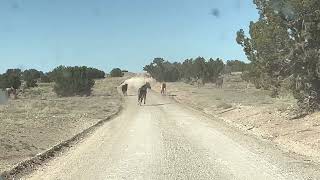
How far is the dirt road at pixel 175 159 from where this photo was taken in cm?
1222

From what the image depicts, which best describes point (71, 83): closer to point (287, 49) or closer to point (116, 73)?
point (287, 49)

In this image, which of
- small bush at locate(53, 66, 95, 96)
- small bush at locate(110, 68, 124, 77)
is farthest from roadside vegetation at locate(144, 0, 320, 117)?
small bush at locate(110, 68, 124, 77)

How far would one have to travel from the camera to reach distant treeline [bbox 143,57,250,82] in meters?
91.5

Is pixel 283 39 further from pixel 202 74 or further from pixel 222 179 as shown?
pixel 202 74

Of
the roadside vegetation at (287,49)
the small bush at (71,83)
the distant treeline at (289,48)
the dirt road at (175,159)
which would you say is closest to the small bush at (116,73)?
the small bush at (71,83)

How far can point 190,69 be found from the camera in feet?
324

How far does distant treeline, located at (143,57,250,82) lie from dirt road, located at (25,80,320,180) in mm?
38427

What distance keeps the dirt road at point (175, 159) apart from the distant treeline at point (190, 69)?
38427mm

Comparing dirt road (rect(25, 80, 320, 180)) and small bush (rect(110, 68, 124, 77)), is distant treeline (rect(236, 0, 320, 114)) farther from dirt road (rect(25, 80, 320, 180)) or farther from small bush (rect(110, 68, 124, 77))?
small bush (rect(110, 68, 124, 77))

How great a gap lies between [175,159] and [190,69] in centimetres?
8456

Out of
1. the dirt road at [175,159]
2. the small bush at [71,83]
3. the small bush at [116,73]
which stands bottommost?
the dirt road at [175,159]

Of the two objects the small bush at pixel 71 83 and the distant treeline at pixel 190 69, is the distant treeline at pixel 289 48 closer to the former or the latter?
the distant treeline at pixel 190 69

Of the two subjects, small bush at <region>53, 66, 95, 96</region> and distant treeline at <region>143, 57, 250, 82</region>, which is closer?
small bush at <region>53, 66, 95, 96</region>

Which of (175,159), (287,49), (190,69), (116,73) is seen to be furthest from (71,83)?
(116,73)
